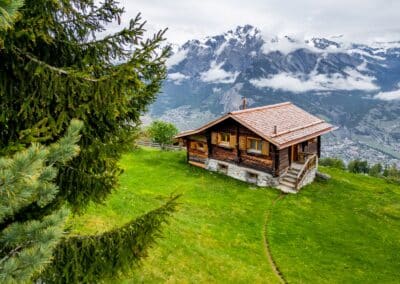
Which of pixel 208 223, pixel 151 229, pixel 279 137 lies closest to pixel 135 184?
pixel 208 223

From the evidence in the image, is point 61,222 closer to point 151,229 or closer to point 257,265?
point 151,229

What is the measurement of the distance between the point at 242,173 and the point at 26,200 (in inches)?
1214

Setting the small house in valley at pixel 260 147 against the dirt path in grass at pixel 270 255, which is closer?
the dirt path in grass at pixel 270 255

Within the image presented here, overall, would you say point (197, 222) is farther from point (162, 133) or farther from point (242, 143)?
point (162, 133)

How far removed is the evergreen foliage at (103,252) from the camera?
7020 millimetres

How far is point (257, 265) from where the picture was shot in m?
19.2

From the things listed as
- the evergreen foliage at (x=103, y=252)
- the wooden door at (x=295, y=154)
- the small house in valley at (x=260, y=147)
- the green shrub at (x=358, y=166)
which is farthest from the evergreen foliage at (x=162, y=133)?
the green shrub at (x=358, y=166)

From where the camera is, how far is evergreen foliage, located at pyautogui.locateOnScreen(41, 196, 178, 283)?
7020 mm

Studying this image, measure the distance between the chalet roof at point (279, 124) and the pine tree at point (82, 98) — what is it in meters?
23.3

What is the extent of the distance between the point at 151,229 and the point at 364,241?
20899 mm

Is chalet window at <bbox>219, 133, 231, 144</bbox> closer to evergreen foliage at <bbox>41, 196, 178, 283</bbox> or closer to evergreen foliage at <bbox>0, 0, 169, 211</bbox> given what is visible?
evergreen foliage at <bbox>0, 0, 169, 211</bbox>

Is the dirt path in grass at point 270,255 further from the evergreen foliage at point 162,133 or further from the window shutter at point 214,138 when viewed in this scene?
the evergreen foliage at point 162,133

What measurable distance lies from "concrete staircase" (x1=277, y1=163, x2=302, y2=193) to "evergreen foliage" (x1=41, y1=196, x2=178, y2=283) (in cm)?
2545

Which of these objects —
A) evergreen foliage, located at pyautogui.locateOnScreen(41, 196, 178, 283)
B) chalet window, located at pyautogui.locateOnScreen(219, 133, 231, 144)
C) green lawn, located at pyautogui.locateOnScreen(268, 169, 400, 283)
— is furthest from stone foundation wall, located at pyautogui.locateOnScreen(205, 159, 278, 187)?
evergreen foliage, located at pyautogui.locateOnScreen(41, 196, 178, 283)
